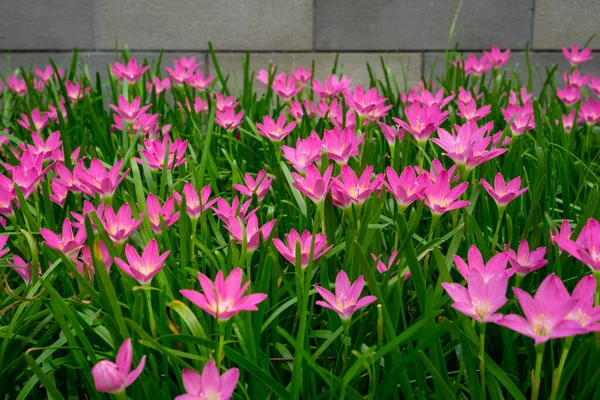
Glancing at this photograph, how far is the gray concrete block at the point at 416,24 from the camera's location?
2447 millimetres

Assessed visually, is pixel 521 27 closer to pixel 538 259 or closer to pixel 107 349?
pixel 538 259

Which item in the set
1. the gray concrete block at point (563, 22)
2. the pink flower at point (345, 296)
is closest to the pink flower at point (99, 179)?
the pink flower at point (345, 296)

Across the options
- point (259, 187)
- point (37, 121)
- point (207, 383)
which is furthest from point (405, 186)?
point (37, 121)

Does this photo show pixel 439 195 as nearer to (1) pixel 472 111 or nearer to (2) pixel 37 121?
(1) pixel 472 111

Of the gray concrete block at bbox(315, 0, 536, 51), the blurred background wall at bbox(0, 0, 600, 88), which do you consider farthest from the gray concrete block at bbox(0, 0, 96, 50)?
the gray concrete block at bbox(315, 0, 536, 51)

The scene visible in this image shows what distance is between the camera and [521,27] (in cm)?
248

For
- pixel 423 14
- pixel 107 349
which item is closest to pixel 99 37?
pixel 423 14

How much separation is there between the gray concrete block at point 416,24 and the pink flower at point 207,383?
2.17 metres

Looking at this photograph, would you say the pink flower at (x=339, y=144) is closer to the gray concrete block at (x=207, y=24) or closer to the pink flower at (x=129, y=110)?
the pink flower at (x=129, y=110)

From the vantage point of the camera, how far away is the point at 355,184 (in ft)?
2.47

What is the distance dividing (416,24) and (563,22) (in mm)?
599

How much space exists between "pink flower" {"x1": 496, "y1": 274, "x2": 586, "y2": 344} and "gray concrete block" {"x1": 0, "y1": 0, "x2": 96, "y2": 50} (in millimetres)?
2329

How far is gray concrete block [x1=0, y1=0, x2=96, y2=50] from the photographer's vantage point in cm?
239

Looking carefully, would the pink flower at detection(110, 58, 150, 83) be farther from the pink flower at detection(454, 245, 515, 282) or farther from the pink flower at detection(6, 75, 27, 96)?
the pink flower at detection(454, 245, 515, 282)
